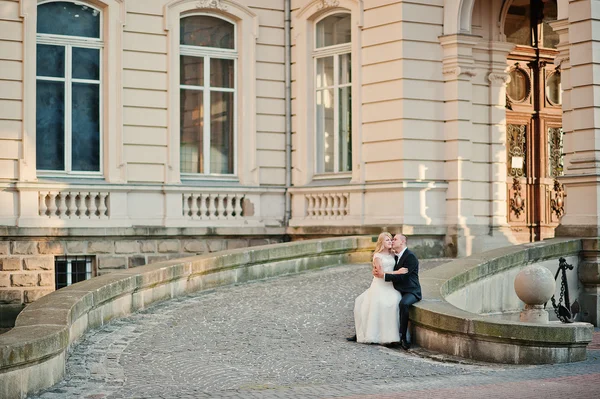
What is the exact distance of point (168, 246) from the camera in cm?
2202

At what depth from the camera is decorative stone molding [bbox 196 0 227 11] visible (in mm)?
22594

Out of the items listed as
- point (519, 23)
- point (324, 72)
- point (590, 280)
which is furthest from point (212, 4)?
point (590, 280)

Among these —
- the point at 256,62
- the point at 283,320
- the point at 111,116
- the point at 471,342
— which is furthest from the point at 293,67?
the point at 471,342

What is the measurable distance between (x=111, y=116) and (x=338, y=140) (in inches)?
186

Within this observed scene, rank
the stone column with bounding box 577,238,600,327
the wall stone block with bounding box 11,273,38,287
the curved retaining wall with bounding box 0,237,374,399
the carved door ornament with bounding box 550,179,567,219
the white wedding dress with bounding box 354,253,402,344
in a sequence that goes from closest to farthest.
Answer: the curved retaining wall with bounding box 0,237,374,399 → the white wedding dress with bounding box 354,253,402,344 → the stone column with bounding box 577,238,600,327 → the wall stone block with bounding box 11,273,38,287 → the carved door ornament with bounding box 550,179,567,219

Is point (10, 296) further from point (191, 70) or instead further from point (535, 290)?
point (535, 290)

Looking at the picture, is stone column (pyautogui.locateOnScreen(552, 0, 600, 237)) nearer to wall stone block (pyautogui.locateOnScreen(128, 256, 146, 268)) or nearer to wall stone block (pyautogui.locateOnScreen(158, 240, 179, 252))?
wall stone block (pyautogui.locateOnScreen(158, 240, 179, 252))

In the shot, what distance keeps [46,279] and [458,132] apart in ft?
27.5

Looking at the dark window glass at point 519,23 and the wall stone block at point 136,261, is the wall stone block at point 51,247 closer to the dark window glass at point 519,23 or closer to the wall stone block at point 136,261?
the wall stone block at point 136,261

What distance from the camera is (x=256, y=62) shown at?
2323cm

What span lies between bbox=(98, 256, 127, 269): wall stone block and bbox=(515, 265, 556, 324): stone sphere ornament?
9.70 metres

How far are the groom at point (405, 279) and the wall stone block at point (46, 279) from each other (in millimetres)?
8954

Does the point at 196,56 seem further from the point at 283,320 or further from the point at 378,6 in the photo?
the point at 283,320

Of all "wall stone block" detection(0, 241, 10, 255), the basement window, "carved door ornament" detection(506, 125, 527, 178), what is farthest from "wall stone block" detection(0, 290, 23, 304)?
"carved door ornament" detection(506, 125, 527, 178)
